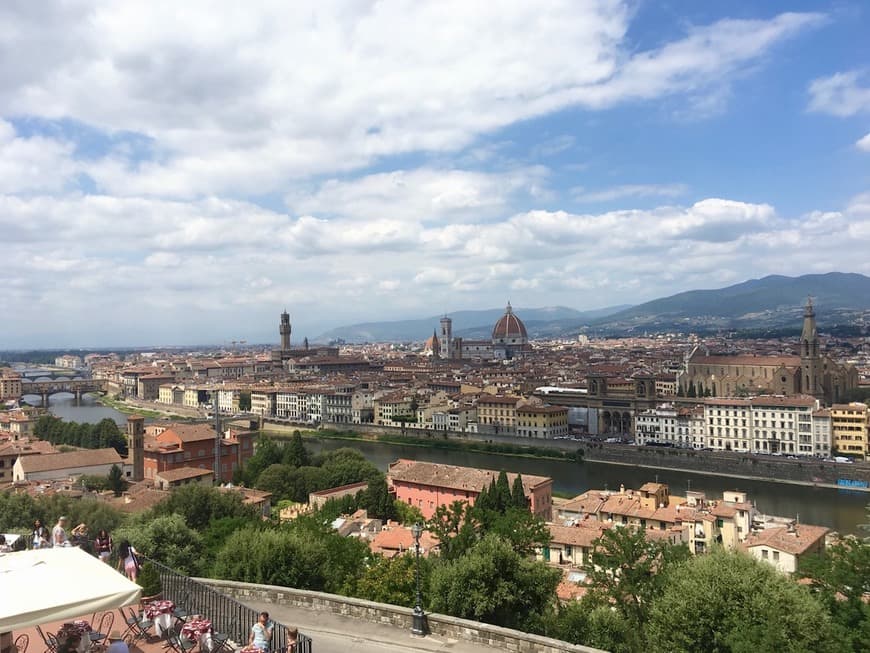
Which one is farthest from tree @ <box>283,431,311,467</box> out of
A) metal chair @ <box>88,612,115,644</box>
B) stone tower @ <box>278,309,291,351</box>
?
stone tower @ <box>278,309,291,351</box>

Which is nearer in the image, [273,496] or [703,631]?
[703,631]

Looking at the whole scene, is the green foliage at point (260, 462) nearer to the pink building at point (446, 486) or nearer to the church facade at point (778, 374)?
the pink building at point (446, 486)

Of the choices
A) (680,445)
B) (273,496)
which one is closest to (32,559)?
(273,496)

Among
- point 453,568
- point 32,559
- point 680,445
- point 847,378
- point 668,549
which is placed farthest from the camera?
point 847,378

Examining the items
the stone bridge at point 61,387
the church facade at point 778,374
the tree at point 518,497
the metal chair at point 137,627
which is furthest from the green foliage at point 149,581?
the stone bridge at point 61,387

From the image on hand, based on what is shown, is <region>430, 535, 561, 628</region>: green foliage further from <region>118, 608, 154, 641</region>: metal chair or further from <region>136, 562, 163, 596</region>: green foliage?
<region>118, 608, 154, 641</region>: metal chair

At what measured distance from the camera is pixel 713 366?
60.6 meters

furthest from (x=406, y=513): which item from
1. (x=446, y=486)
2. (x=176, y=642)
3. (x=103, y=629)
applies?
(x=176, y=642)

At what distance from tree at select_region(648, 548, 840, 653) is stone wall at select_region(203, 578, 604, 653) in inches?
62.9

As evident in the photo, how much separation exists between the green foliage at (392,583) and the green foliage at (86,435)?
28.1 meters

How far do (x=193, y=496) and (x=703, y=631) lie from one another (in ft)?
41.5

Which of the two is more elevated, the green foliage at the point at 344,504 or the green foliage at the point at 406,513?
the green foliage at the point at 344,504

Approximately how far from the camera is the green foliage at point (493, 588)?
25.1ft

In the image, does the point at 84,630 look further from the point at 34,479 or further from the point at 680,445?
the point at 680,445
